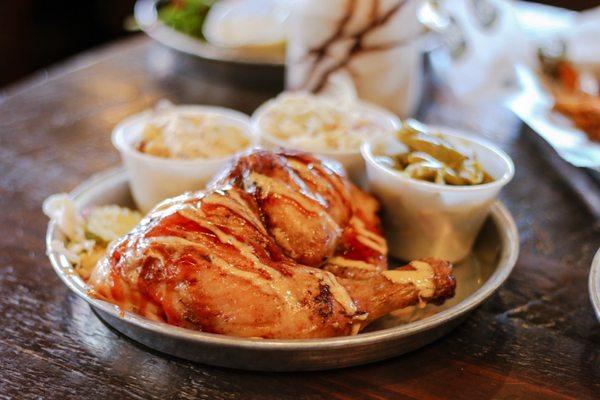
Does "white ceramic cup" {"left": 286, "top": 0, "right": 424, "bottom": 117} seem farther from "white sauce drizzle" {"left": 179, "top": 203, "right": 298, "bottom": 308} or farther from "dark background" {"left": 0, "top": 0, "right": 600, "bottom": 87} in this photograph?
"dark background" {"left": 0, "top": 0, "right": 600, "bottom": 87}

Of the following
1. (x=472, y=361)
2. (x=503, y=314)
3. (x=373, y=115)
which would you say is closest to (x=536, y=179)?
(x=373, y=115)

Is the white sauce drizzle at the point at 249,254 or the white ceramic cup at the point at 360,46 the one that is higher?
the white ceramic cup at the point at 360,46

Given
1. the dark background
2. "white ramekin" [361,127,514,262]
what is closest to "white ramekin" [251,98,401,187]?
"white ramekin" [361,127,514,262]

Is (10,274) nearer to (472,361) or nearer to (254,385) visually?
(254,385)

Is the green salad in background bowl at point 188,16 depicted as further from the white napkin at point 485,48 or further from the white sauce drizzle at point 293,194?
the white sauce drizzle at point 293,194

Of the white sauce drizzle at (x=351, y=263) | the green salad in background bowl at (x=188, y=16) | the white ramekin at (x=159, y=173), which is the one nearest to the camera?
the white sauce drizzle at (x=351, y=263)

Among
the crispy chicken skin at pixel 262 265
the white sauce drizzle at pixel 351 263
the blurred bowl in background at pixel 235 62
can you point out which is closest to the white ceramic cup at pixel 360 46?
the blurred bowl in background at pixel 235 62
